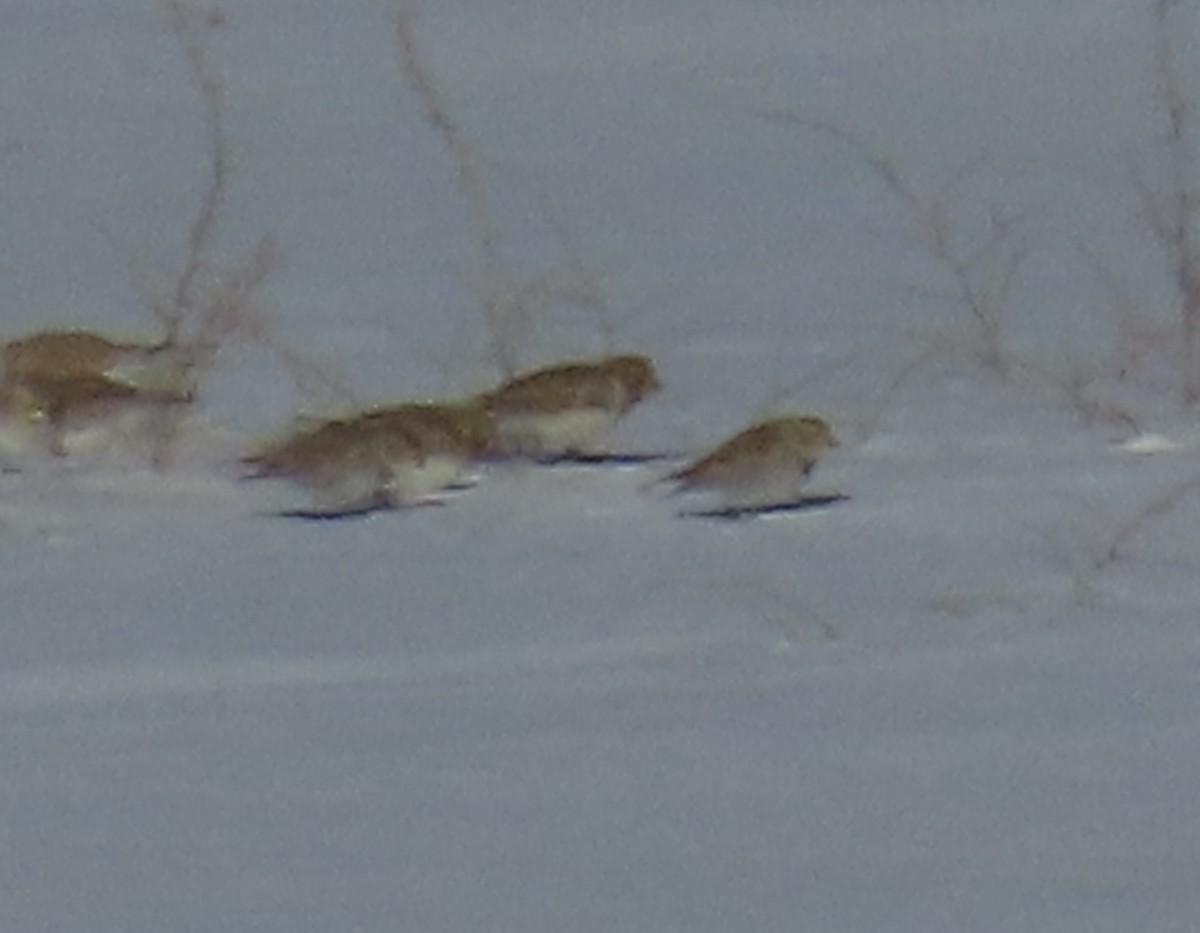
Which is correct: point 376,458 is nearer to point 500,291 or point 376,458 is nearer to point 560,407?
point 560,407

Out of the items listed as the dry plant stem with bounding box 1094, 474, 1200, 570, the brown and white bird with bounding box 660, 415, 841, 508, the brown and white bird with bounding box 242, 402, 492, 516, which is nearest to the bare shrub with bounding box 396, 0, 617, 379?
the brown and white bird with bounding box 242, 402, 492, 516

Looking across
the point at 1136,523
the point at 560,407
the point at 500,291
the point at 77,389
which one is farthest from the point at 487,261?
the point at 1136,523

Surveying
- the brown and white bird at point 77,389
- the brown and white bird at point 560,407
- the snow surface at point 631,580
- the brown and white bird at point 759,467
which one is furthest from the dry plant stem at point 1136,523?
the brown and white bird at point 77,389

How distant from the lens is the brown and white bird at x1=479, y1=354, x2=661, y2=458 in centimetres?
440

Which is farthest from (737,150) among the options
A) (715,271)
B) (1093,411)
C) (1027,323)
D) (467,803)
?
(467,803)

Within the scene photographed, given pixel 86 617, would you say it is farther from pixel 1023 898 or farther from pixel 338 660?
pixel 1023 898

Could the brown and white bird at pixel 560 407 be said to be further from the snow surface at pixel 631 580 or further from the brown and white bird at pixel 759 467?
the brown and white bird at pixel 759 467

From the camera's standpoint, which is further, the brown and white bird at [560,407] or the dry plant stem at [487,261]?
the dry plant stem at [487,261]

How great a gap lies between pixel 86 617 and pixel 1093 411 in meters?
1.58

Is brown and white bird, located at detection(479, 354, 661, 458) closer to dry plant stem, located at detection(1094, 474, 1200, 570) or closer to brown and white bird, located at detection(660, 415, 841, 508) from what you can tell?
brown and white bird, located at detection(660, 415, 841, 508)

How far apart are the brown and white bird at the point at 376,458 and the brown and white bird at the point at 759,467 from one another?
0.28 metres

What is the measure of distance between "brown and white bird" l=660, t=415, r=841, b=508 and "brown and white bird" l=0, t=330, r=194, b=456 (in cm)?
72

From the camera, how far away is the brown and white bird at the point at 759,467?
4.09 meters

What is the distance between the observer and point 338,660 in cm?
335
